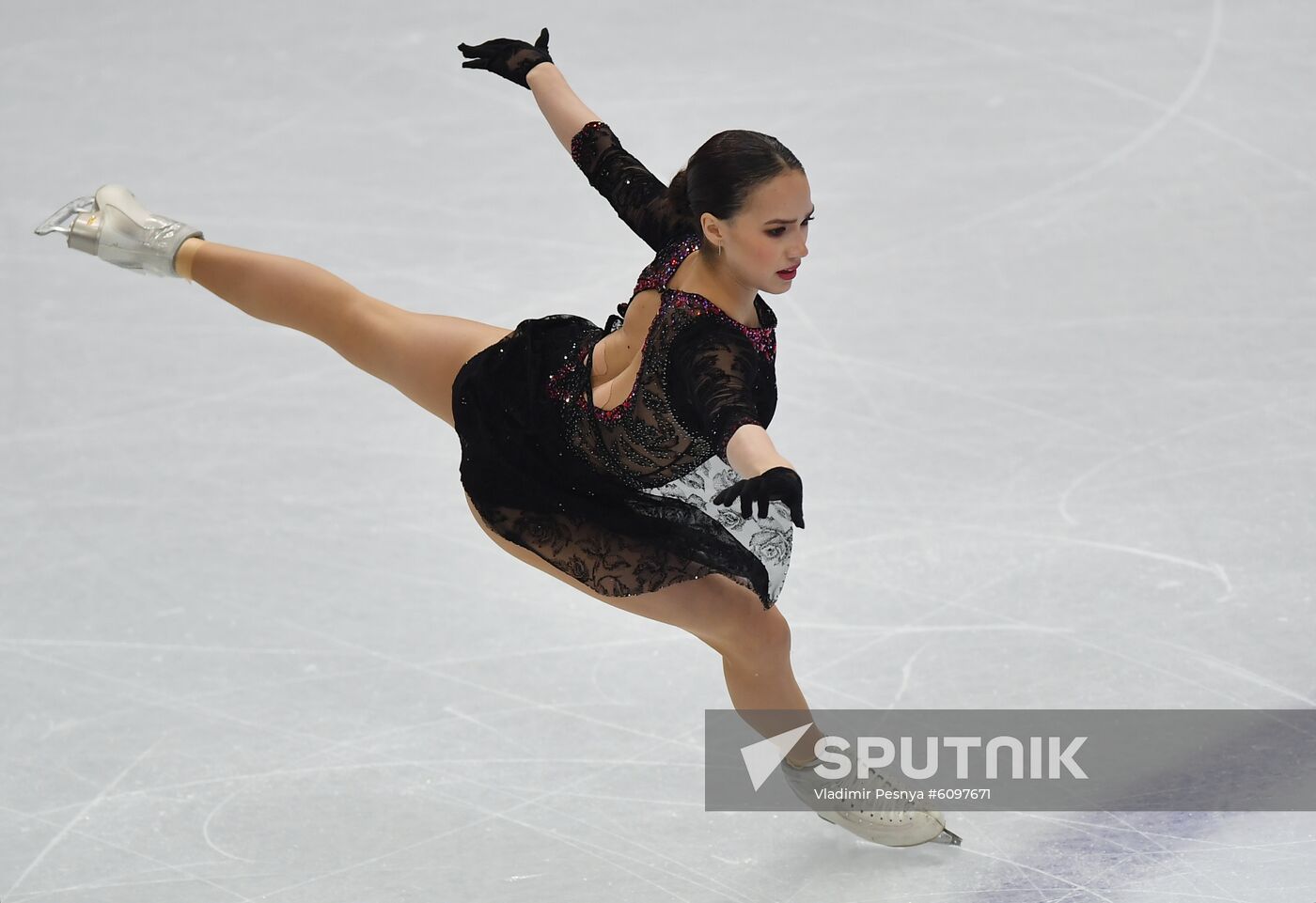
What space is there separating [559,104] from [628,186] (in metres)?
0.28

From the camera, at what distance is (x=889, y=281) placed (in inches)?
206

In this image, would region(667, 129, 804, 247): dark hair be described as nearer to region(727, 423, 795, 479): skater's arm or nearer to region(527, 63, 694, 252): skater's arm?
region(527, 63, 694, 252): skater's arm

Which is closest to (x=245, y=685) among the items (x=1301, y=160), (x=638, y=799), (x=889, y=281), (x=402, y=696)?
(x=402, y=696)

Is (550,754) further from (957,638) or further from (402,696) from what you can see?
(957,638)

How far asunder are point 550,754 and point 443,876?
444mm

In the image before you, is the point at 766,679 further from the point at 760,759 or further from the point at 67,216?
the point at 67,216

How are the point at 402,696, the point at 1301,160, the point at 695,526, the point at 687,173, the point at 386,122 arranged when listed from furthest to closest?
the point at 386,122, the point at 1301,160, the point at 402,696, the point at 695,526, the point at 687,173

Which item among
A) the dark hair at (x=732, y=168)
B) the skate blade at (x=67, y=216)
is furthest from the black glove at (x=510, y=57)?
the skate blade at (x=67, y=216)

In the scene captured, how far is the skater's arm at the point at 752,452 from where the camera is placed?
2284mm

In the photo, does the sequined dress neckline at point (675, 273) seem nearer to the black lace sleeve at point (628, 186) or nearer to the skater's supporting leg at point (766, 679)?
the black lace sleeve at point (628, 186)

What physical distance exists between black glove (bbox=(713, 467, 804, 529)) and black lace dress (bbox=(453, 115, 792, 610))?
48cm

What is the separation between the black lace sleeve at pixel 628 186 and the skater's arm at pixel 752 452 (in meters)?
0.66

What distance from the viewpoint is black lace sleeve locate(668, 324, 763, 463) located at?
7.98 ft

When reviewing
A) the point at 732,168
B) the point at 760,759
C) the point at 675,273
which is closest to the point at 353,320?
the point at 675,273
